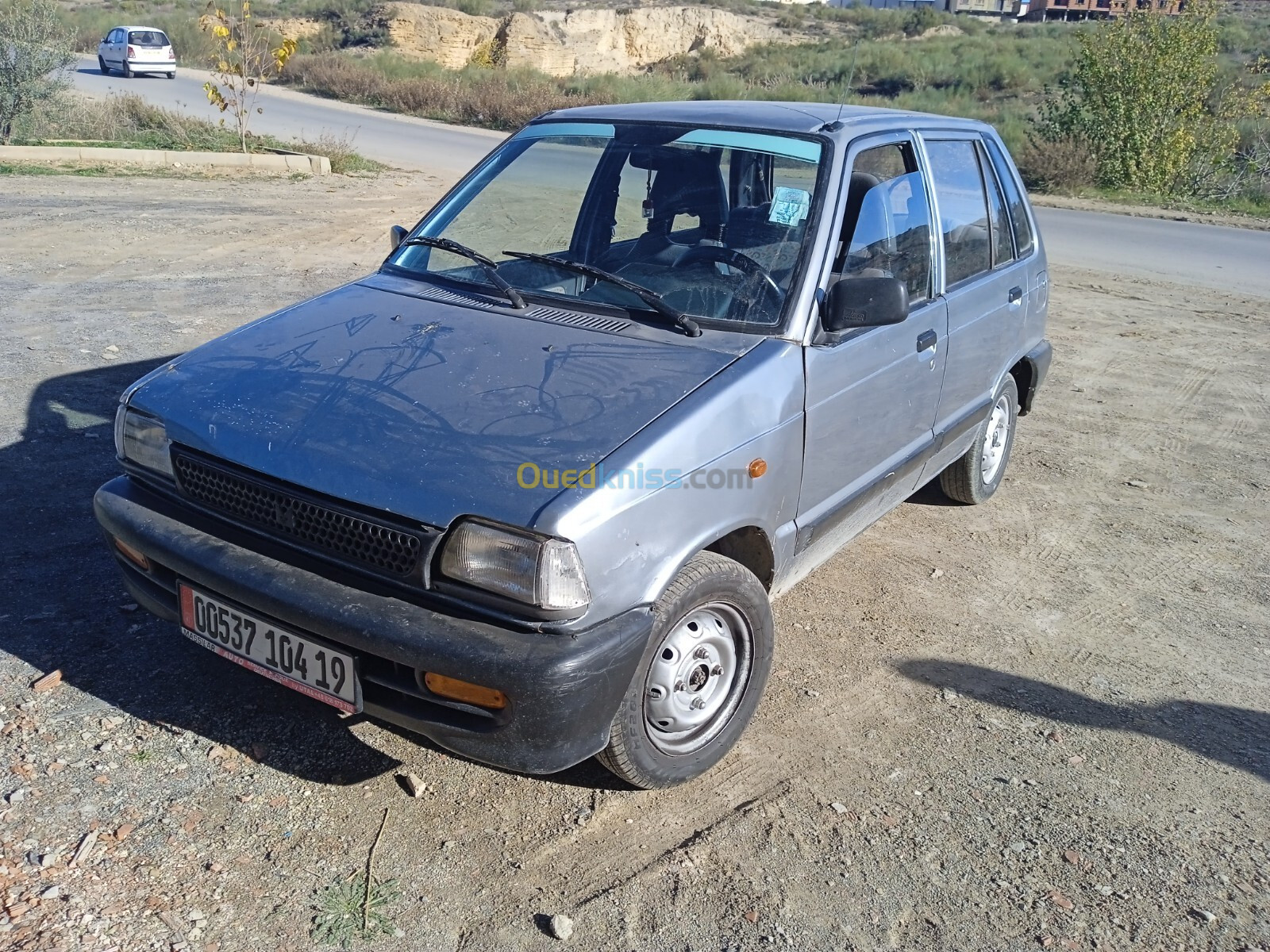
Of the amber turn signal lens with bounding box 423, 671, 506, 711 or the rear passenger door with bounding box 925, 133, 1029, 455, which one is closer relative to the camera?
the amber turn signal lens with bounding box 423, 671, 506, 711

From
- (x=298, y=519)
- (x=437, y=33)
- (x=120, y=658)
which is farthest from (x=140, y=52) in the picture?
(x=298, y=519)

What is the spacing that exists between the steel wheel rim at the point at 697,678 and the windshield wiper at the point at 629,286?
2.96 feet

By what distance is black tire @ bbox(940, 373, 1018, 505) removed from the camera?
5.15 meters

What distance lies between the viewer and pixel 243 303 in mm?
8359

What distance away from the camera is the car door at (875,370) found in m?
3.47

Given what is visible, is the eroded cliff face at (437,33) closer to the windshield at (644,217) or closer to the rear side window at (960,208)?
the rear side window at (960,208)

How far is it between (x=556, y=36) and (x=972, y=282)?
4589 cm

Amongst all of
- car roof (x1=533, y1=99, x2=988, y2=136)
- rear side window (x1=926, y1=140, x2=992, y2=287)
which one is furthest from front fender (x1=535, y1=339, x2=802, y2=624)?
rear side window (x1=926, y1=140, x2=992, y2=287)

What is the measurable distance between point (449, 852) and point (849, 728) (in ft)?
4.60

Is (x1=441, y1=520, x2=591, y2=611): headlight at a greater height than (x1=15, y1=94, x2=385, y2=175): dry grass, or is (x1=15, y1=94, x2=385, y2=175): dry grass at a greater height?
(x1=15, y1=94, x2=385, y2=175): dry grass

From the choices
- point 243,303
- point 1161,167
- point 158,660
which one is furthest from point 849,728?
point 1161,167

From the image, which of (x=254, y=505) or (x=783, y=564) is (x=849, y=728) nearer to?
(x=783, y=564)

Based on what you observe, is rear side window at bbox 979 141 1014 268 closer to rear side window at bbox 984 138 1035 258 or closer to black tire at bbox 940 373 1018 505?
rear side window at bbox 984 138 1035 258

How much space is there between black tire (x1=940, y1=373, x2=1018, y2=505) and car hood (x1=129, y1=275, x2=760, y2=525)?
7.56ft
